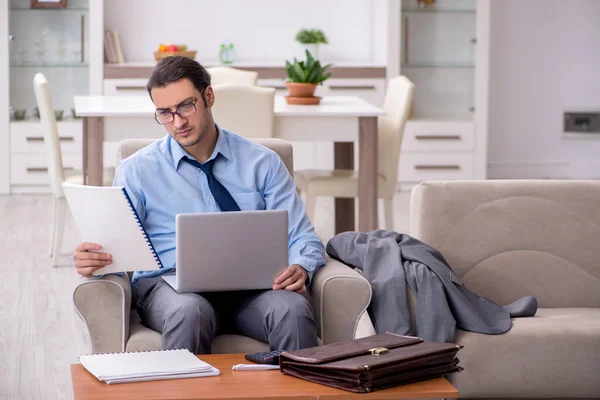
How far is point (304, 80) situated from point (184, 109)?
2269 millimetres

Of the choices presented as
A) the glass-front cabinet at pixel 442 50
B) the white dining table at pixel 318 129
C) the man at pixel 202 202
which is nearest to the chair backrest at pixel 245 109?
the white dining table at pixel 318 129

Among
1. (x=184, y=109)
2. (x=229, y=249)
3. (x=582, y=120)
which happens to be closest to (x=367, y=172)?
(x=184, y=109)

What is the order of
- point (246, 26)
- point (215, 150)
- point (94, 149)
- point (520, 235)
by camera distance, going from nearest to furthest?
point (215, 150) → point (520, 235) → point (94, 149) → point (246, 26)

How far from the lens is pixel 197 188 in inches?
102

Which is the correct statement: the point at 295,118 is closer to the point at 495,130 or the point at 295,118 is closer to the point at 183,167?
the point at 183,167

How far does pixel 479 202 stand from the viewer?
9.05 feet

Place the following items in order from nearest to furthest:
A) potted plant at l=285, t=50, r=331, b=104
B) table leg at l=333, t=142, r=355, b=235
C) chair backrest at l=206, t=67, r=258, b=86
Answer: potted plant at l=285, t=50, r=331, b=104 < table leg at l=333, t=142, r=355, b=235 < chair backrest at l=206, t=67, r=258, b=86

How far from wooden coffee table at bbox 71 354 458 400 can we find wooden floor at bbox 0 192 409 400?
106cm

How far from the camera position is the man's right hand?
7.41 feet

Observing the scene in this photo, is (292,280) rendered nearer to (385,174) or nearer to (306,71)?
(385,174)

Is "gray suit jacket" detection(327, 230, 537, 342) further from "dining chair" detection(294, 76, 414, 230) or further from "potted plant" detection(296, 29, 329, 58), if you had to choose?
"potted plant" detection(296, 29, 329, 58)

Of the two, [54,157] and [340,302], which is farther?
[54,157]

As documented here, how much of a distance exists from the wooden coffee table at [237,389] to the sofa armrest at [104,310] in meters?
0.41

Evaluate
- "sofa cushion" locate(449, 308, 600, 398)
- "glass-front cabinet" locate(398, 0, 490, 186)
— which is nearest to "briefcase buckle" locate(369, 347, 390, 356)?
"sofa cushion" locate(449, 308, 600, 398)
